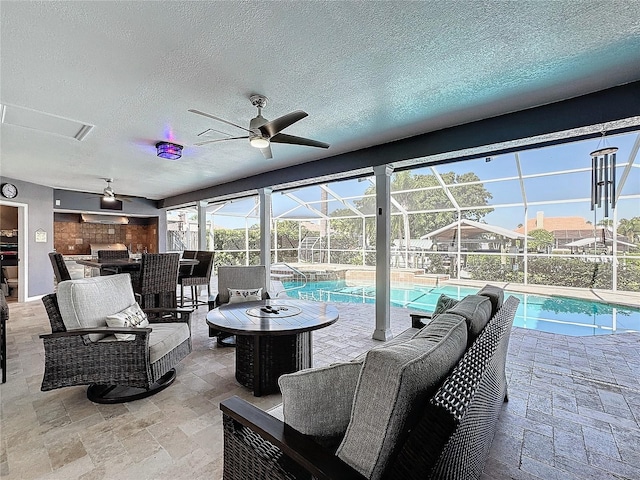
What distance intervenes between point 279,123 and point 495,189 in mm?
6681

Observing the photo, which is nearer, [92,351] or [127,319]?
[92,351]

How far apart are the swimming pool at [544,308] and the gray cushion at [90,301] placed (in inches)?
215

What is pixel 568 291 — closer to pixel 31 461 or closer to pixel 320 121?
pixel 320 121

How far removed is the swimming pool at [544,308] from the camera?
5373mm

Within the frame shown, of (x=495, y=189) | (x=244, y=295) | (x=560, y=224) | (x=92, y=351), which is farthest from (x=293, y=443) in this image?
(x=560, y=224)

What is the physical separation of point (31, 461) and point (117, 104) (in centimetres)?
285

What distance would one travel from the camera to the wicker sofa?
0.83 meters

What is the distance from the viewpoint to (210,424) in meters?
2.24

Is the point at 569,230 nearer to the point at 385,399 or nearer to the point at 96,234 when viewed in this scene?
the point at 385,399

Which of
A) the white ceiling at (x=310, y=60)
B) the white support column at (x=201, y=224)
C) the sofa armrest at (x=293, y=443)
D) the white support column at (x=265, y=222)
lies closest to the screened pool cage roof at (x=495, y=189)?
the white support column at (x=265, y=222)

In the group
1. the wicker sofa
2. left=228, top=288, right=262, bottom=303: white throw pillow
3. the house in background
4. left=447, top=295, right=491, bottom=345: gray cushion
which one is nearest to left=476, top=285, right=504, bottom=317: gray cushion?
left=447, top=295, right=491, bottom=345: gray cushion

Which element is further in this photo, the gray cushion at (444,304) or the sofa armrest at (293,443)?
the gray cushion at (444,304)

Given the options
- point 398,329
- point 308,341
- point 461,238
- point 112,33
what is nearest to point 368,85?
point 112,33

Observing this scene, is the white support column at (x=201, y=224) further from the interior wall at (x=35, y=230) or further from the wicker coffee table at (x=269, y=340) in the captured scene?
the wicker coffee table at (x=269, y=340)
